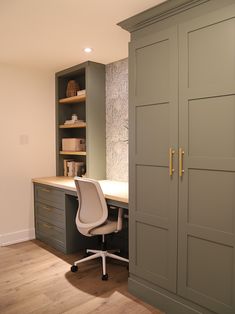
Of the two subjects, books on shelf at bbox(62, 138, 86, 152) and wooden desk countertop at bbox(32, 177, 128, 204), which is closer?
wooden desk countertop at bbox(32, 177, 128, 204)

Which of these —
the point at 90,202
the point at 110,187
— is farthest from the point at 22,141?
the point at 90,202

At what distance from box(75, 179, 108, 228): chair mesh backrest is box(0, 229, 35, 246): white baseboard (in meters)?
1.36

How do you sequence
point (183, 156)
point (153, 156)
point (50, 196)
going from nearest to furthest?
point (183, 156)
point (153, 156)
point (50, 196)

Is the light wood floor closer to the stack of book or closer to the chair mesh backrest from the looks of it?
the chair mesh backrest

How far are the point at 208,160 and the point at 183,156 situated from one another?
0.63 ft

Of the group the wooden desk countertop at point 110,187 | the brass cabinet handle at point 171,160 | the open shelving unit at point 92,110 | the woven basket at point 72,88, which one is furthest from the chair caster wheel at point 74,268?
the woven basket at point 72,88

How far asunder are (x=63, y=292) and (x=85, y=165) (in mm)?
1823

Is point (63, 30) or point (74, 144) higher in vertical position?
point (63, 30)

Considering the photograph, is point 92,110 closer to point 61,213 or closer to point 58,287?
point 61,213

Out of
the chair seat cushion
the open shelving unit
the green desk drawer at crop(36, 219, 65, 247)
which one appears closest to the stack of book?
the open shelving unit

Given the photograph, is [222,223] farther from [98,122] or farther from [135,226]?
[98,122]

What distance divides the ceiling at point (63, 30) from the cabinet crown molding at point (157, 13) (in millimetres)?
45

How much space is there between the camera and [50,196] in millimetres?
3553

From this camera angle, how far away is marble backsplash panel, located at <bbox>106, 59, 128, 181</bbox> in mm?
3482
